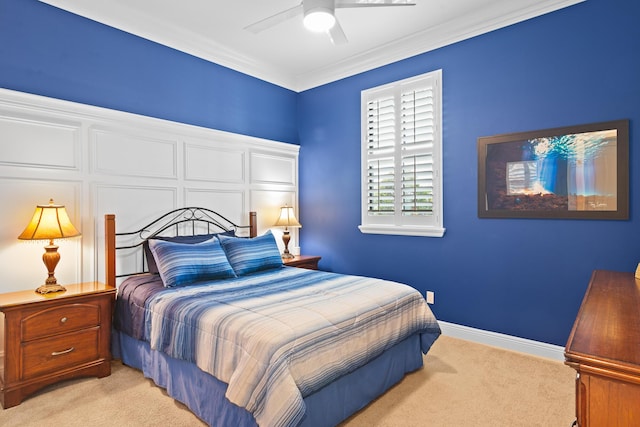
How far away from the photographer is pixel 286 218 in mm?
4469

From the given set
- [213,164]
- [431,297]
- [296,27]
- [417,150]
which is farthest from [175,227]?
[431,297]

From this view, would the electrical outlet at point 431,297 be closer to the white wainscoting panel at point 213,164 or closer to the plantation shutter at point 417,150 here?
the plantation shutter at point 417,150

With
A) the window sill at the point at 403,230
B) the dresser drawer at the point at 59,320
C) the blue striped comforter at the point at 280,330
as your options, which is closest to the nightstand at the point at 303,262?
the window sill at the point at 403,230

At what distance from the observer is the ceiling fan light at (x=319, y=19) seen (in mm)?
2467

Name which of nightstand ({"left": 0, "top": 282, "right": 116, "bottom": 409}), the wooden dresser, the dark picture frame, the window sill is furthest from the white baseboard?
nightstand ({"left": 0, "top": 282, "right": 116, "bottom": 409})

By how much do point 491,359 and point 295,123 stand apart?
360 cm

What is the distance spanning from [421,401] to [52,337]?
253cm

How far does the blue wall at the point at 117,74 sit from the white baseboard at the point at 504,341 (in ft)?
10.1

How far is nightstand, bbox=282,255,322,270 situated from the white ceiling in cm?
226

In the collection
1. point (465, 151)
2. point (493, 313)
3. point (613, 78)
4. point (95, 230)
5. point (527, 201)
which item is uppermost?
point (613, 78)

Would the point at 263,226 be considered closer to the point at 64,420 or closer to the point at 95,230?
the point at 95,230

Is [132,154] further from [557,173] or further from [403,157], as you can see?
[557,173]

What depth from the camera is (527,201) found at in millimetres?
3137

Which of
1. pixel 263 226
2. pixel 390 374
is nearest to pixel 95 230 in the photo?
pixel 263 226
